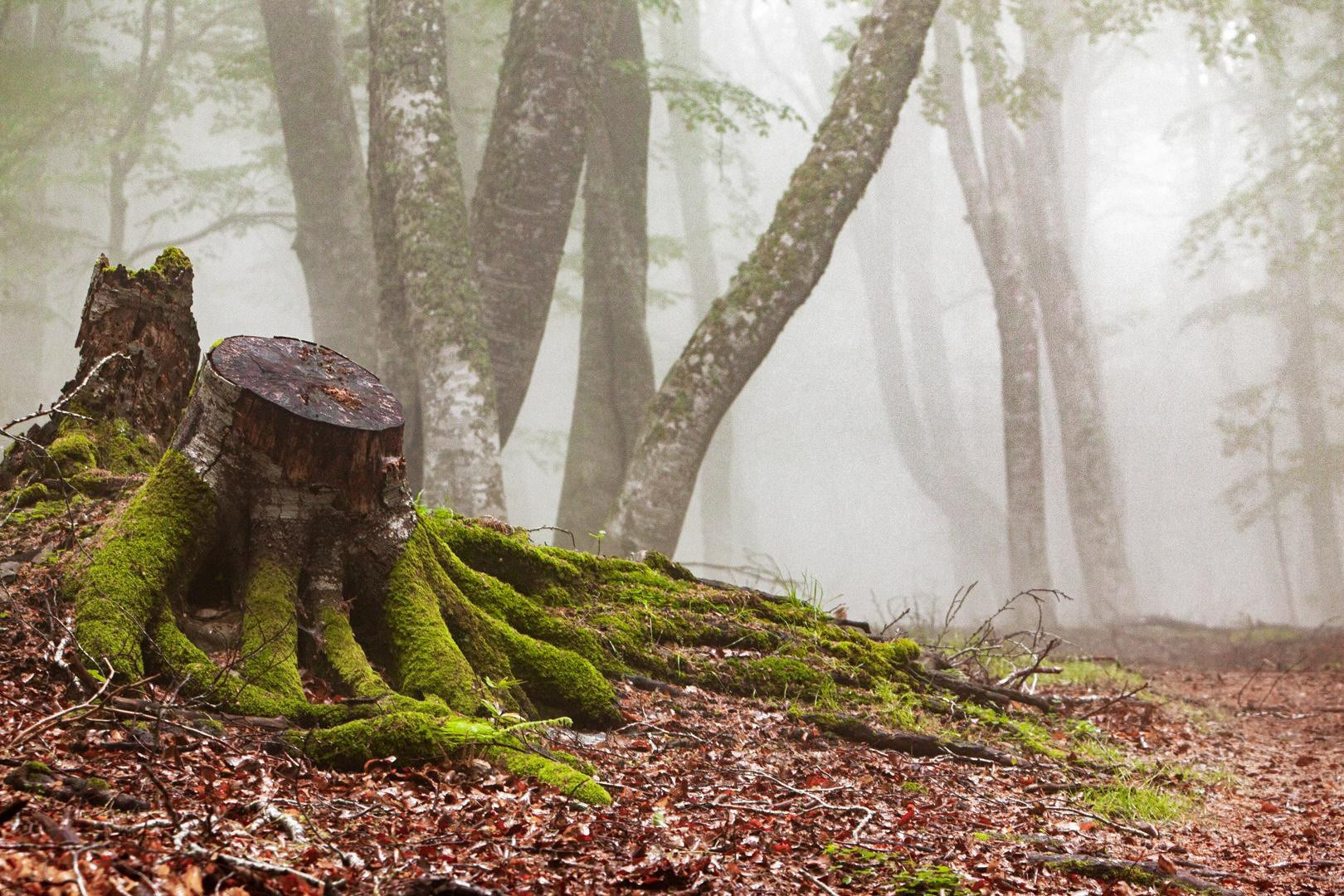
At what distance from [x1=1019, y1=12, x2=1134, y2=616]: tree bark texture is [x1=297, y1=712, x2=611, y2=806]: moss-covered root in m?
13.5

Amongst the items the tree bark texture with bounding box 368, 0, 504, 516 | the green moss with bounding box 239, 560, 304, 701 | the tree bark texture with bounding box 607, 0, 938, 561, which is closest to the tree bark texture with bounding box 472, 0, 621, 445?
the tree bark texture with bounding box 368, 0, 504, 516

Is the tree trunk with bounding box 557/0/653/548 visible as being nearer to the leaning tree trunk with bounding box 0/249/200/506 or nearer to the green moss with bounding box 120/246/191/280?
the leaning tree trunk with bounding box 0/249/200/506

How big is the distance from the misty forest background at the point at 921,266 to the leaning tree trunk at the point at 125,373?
331 centimetres

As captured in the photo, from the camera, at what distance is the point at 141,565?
362 centimetres

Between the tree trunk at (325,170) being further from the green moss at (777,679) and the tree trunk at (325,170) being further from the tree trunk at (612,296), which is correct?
the green moss at (777,679)

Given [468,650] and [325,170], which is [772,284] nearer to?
[468,650]

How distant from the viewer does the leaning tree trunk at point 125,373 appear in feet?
15.6

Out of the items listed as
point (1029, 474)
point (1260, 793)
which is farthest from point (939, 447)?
point (1260, 793)

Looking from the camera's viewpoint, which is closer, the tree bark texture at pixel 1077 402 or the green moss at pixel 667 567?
the green moss at pixel 667 567

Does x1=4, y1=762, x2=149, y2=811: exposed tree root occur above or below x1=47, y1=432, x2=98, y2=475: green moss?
below

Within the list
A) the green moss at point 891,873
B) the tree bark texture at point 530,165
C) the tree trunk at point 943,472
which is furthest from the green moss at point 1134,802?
the tree trunk at point 943,472

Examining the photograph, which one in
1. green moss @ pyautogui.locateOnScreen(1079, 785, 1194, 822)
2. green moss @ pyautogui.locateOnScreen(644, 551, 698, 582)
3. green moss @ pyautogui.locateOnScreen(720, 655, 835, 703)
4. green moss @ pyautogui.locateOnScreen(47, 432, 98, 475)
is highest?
green moss @ pyautogui.locateOnScreen(47, 432, 98, 475)

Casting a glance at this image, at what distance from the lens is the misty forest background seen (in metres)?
15.0

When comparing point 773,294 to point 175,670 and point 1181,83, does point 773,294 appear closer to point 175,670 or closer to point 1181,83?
point 175,670
